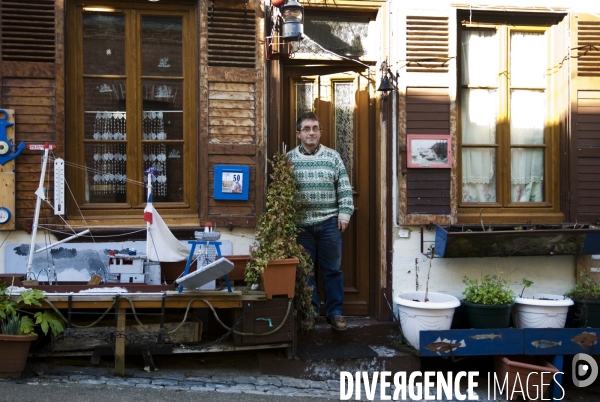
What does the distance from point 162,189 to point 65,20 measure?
5.65ft

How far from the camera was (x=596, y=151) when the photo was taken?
670 centimetres

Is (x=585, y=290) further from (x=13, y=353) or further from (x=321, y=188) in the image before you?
(x=13, y=353)

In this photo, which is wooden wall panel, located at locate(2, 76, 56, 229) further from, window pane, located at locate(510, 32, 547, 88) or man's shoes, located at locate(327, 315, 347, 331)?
window pane, located at locate(510, 32, 547, 88)

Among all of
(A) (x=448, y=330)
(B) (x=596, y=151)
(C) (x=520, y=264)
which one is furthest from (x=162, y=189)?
(B) (x=596, y=151)

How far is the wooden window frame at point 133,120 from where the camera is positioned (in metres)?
6.19

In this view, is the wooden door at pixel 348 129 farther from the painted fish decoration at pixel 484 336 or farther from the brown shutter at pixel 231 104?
the painted fish decoration at pixel 484 336

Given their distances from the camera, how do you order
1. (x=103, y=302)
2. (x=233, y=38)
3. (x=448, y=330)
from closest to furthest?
(x=103, y=302) < (x=448, y=330) < (x=233, y=38)

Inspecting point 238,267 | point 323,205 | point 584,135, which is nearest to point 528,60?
point 584,135

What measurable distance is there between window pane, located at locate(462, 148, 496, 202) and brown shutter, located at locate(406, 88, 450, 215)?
427 mm

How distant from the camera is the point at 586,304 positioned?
616 cm

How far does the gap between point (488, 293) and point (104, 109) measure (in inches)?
151

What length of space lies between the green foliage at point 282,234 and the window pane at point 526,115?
250cm

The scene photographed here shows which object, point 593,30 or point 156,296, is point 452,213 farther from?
point 156,296

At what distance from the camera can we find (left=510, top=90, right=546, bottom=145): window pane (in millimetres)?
6957
